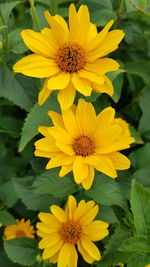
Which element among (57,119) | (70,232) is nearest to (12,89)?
(57,119)

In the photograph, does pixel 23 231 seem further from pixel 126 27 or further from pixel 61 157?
pixel 126 27

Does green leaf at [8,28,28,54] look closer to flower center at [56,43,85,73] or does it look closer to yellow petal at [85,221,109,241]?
flower center at [56,43,85,73]

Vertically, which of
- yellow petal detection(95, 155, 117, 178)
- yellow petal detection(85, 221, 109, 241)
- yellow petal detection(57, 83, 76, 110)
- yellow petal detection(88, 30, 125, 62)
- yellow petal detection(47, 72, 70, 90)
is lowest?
yellow petal detection(85, 221, 109, 241)

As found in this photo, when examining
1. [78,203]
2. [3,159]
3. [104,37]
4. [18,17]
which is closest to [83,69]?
[104,37]

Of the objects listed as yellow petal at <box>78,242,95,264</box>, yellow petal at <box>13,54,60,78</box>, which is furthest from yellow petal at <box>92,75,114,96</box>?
yellow petal at <box>78,242,95,264</box>

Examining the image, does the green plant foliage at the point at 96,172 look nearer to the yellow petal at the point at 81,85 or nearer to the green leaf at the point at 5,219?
the green leaf at the point at 5,219

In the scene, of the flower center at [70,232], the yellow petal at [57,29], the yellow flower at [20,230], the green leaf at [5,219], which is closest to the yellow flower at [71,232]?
the flower center at [70,232]
